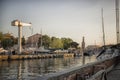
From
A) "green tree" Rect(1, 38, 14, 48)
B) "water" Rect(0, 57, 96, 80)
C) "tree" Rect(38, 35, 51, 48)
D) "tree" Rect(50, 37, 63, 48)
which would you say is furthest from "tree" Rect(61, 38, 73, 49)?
"water" Rect(0, 57, 96, 80)

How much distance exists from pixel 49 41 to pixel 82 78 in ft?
428

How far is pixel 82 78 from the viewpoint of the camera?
683cm

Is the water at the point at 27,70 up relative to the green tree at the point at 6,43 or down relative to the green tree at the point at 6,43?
down

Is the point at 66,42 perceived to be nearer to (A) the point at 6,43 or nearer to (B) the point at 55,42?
(B) the point at 55,42

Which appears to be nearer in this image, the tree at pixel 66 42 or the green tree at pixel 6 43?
the green tree at pixel 6 43

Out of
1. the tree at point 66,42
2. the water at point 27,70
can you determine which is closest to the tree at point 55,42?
the tree at point 66,42

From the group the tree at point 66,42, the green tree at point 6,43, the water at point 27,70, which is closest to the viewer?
the water at point 27,70

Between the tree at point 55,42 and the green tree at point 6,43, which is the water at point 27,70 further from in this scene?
the tree at point 55,42

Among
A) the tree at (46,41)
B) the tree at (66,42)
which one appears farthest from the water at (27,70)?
the tree at (66,42)

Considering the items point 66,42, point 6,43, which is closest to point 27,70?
point 6,43

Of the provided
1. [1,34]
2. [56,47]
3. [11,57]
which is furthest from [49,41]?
[11,57]

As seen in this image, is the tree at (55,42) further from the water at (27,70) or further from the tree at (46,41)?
the water at (27,70)

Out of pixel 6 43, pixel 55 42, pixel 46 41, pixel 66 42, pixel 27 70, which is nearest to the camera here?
pixel 27 70

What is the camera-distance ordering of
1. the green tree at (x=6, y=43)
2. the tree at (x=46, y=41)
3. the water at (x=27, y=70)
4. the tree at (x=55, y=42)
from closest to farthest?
the water at (x=27, y=70), the green tree at (x=6, y=43), the tree at (x=46, y=41), the tree at (x=55, y=42)
